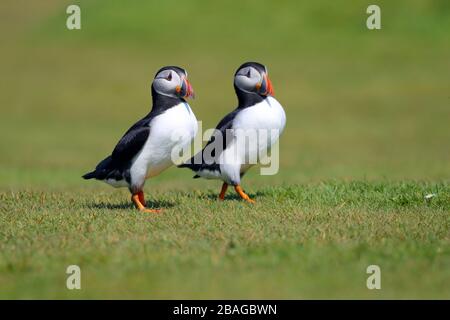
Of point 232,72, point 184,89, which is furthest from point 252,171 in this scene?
point 232,72

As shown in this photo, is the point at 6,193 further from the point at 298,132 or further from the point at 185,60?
the point at 185,60

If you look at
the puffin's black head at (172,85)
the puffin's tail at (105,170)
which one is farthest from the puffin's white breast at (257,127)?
the puffin's tail at (105,170)

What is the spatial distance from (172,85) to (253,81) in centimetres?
118

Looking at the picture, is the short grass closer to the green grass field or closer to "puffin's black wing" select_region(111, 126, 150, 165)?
the green grass field

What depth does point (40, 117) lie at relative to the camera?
101 feet

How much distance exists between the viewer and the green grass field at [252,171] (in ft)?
21.5

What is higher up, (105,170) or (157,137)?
(157,137)

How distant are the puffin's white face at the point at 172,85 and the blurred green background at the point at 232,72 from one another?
7423 millimetres

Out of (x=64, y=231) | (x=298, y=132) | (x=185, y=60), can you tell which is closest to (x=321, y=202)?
(x=64, y=231)

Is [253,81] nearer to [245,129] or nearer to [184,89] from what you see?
[245,129]

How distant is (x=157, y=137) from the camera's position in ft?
30.0

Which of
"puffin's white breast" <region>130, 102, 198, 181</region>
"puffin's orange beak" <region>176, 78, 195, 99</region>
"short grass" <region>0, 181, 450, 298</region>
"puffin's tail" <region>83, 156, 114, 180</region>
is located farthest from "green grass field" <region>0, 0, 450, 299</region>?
"puffin's orange beak" <region>176, 78, 195, 99</region>

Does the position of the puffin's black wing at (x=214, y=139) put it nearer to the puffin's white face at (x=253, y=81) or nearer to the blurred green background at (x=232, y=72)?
the puffin's white face at (x=253, y=81)
